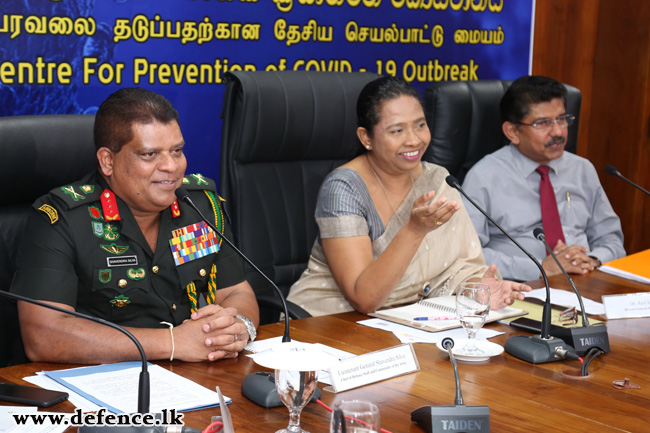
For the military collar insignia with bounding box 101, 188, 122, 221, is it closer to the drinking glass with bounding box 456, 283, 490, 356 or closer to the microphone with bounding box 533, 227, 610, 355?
the drinking glass with bounding box 456, 283, 490, 356

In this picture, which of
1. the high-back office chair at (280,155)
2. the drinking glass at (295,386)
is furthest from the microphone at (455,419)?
the high-back office chair at (280,155)

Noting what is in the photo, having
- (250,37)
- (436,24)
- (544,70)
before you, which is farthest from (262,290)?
(544,70)

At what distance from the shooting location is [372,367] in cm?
149

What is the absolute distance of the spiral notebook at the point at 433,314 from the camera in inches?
73.5

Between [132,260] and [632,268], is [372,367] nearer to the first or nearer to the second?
[132,260]

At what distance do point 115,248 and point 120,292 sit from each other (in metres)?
0.10

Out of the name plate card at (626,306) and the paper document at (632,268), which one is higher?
the paper document at (632,268)

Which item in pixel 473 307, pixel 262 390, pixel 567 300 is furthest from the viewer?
pixel 567 300

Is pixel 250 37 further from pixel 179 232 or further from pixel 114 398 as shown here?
pixel 114 398

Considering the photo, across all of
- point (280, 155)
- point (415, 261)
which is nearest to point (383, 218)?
point (415, 261)

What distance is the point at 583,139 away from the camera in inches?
173

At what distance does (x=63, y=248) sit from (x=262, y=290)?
819 mm

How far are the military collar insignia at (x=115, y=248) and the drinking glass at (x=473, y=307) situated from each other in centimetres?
77

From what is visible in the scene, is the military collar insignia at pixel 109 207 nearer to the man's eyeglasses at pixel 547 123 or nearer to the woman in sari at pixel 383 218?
the woman in sari at pixel 383 218
